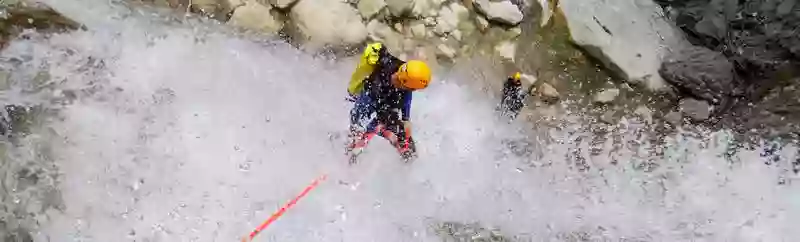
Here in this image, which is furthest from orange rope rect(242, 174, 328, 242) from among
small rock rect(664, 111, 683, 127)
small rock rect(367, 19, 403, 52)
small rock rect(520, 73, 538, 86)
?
small rock rect(664, 111, 683, 127)

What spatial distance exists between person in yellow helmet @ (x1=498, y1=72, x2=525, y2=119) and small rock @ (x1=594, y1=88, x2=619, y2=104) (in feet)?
3.01

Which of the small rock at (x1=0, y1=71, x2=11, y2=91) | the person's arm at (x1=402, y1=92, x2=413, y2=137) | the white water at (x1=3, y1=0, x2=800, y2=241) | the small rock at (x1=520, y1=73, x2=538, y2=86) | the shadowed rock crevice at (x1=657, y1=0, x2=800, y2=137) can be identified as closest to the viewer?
the person's arm at (x1=402, y1=92, x2=413, y2=137)

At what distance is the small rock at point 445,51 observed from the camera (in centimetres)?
789

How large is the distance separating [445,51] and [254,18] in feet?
7.42

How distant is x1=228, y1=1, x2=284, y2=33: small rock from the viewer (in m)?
7.61

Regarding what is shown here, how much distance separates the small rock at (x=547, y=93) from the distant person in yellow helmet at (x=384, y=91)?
2.27 m

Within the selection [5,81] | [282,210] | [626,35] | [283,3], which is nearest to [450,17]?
[283,3]

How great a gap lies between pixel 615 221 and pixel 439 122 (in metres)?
2.18

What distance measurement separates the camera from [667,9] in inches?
329

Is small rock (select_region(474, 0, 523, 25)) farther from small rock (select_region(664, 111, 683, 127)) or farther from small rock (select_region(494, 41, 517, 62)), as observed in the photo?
small rock (select_region(664, 111, 683, 127))

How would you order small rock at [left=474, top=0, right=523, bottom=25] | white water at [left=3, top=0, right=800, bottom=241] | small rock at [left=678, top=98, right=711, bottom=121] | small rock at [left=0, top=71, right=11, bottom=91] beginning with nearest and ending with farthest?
white water at [left=3, top=0, right=800, bottom=241] → small rock at [left=0, top=71, right=11, bottom=91] → small rock at [left=678, top=98, right=711, bottom=121] → small rock at [left=474, top=0, right=523, bottom=25]

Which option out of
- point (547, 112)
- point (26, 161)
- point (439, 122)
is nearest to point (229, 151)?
point (26, 161)

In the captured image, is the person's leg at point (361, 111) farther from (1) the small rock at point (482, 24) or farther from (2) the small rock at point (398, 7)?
(1) the small rock at point (482, 24)

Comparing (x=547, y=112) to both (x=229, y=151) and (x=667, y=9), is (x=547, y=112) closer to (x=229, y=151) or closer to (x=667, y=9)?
(x=667, y=9)
